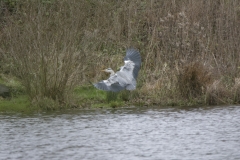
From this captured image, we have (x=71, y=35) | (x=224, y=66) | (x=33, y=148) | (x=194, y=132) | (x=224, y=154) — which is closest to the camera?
(x=224, y=154)

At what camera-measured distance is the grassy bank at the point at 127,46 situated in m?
14.0

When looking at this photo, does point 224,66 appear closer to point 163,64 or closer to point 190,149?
point 163,64

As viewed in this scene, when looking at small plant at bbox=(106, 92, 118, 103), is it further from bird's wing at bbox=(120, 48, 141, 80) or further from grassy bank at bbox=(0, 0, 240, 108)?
bird's wing at bbox=(120, 48, 141, 80)

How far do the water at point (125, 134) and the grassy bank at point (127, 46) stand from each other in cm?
73

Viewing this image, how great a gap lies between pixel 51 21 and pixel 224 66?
426 cm

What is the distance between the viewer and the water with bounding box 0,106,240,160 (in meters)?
9.74

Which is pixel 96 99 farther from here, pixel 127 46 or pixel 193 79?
pixel 127 46

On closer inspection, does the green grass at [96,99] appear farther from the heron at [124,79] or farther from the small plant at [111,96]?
the heron at [124,79]

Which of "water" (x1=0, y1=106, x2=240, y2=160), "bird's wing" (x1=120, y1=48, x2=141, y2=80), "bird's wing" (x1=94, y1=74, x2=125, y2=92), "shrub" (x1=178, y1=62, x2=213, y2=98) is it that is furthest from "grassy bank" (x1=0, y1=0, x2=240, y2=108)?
"water" (x1=0, y1=106, x2=240, y2=160)

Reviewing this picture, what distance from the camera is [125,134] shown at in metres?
11.4

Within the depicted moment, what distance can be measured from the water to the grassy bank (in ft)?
2.39

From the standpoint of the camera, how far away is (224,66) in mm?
15734

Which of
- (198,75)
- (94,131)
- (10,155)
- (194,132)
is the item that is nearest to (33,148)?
(10,155)

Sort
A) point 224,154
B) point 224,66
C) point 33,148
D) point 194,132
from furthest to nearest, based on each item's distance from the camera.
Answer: point 224,66, point 194,132, point 33,148, point 224,154
